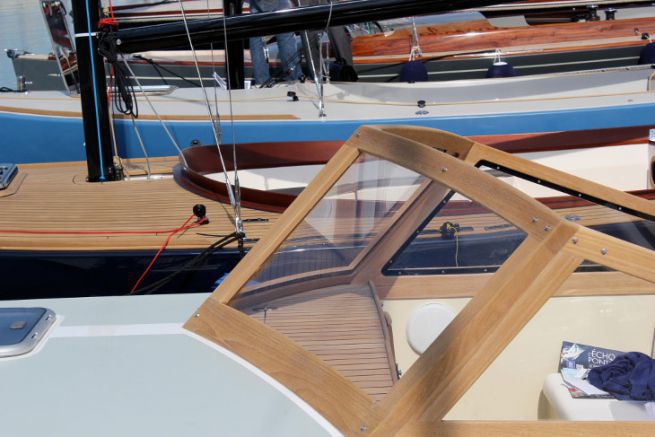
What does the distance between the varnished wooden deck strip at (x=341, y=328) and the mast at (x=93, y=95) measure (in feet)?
8.33

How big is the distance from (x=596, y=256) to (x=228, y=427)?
35.5 inches

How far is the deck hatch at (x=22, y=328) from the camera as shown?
1.99 m

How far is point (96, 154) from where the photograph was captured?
439 cm

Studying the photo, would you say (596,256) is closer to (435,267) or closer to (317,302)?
(435,267)

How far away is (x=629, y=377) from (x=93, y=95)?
11.5ft

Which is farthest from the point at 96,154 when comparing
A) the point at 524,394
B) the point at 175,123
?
the point at 524,394

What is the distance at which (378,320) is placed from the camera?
2.21m

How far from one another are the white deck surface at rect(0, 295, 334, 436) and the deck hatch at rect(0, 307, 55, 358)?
3 cm

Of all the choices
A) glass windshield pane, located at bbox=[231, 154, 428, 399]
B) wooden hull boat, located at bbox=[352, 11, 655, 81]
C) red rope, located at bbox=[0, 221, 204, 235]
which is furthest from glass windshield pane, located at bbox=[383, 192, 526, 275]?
wooden hull boat, located at bbox=[352, 11, 655, 81]

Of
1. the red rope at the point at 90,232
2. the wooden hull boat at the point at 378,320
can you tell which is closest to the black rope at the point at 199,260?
the red rope at the point at 90,232

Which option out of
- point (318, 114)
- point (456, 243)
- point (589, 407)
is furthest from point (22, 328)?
point (318, 114)

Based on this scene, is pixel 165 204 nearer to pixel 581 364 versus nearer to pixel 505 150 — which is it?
pixel 505 150

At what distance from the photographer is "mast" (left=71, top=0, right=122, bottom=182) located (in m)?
4.38

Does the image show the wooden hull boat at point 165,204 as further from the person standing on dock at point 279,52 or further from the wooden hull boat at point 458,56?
the wooden hull boat at point 458,56
